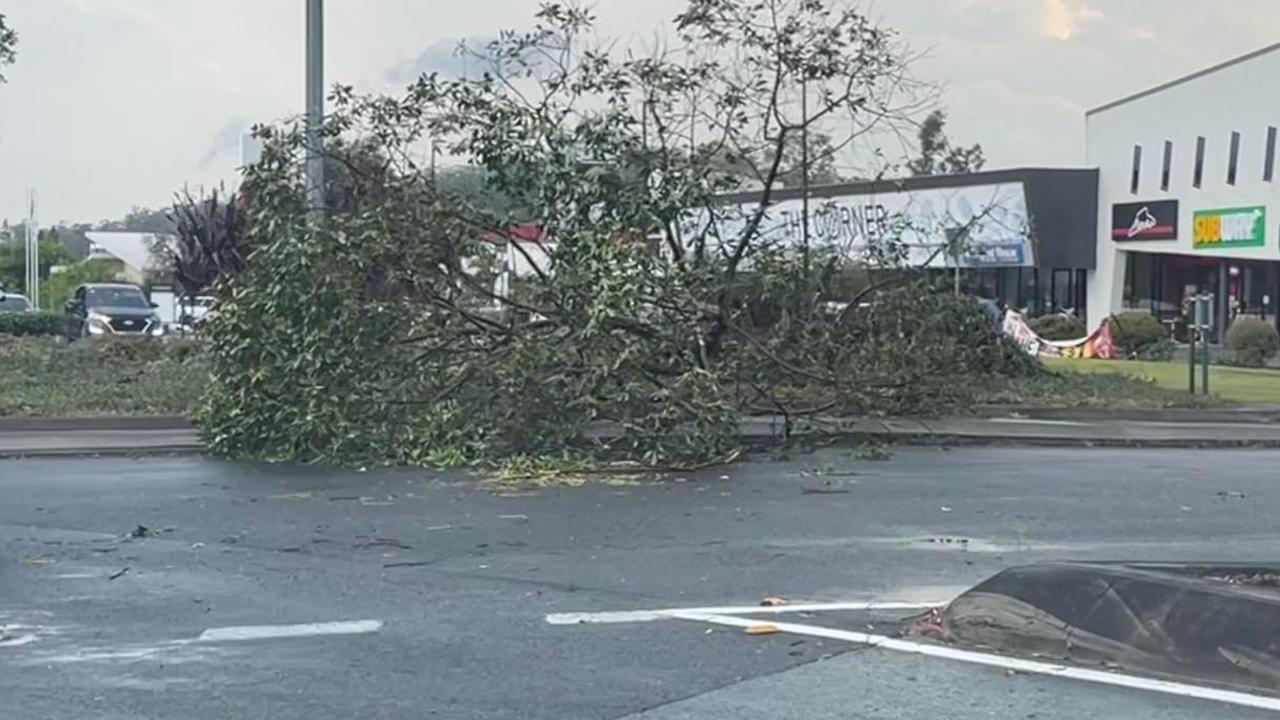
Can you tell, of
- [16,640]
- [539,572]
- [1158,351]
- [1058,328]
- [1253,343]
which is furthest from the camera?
[1058,328]

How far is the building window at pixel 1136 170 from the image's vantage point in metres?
50.2

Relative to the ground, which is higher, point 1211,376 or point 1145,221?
point 1145,221

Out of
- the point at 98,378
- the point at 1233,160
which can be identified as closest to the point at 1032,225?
the point at 1233,160

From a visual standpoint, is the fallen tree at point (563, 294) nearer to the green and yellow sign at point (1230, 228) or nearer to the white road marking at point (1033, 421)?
the white road marking at point (1033, 421)

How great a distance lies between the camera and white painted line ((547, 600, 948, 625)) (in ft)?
26.7

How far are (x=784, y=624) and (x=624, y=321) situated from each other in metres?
8.16

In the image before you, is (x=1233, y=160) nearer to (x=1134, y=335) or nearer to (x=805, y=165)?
(x=1134, y=335)

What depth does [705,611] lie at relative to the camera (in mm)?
8320

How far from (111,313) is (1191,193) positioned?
3280 cm

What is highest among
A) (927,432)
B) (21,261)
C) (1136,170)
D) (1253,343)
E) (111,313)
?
(1136,170)

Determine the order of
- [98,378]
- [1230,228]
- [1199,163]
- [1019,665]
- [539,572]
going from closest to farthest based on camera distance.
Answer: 1. [1019,665]
2. [539,572]
3. [98,378]
4. [1230,228]
5. [1199,163]

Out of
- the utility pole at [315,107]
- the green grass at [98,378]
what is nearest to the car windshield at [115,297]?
the green grass at [98,378]

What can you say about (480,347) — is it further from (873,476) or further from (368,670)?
(368,670)

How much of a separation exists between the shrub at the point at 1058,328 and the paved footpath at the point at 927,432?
83.3 ft
